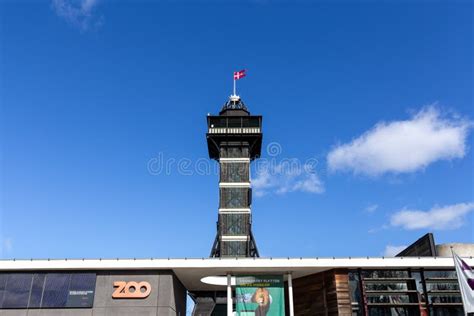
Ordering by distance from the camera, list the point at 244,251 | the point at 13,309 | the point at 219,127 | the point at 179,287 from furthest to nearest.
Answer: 1. the point at 219,127
2. the point at 244,251
3. the point at 179,287
4. the point at 13,309

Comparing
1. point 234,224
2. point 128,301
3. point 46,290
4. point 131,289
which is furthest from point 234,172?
point 46,290

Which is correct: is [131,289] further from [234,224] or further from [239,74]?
[239,74]

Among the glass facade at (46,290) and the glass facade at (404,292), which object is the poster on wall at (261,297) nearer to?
the glass facade at (404,292)

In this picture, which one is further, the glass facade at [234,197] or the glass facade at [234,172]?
the glass facade at [234,172]

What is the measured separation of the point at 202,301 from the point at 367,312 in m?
19.4

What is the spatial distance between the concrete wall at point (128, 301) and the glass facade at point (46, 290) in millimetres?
379

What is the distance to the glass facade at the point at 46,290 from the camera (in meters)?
26.2

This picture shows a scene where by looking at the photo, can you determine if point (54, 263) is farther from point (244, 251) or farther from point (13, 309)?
point (244, 251)

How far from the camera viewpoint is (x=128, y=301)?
26.5 m

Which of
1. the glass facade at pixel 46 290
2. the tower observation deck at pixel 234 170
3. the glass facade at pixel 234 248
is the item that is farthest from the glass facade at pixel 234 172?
the glass facade at pixel 46 290

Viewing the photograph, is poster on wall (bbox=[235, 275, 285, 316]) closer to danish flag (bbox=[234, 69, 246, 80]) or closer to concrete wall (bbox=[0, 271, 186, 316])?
concrete wall (bbox=[0, 271, 186, 316])

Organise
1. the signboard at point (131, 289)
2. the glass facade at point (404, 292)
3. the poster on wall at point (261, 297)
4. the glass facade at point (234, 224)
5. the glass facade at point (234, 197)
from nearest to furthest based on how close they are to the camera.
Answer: the signboard at point (131, 289) → the glass facade at point (404, 292) → the poster on wall at point (261, 297) → the glass facade at point (234, 224) → the glass facade at point (234, 197)

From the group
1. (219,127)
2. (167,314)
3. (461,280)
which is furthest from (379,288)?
(219,127)

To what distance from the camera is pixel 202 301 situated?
40.8m
